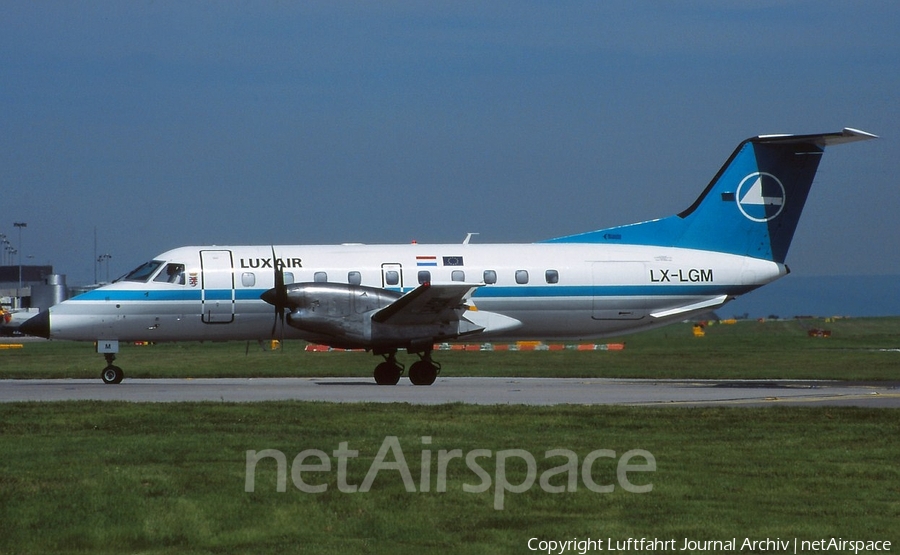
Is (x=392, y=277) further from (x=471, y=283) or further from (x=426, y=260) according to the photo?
(x=471, y=283)

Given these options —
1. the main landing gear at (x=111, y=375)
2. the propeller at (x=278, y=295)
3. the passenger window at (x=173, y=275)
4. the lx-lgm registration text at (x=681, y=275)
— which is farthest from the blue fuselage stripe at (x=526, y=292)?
the main landing gear at (x=111, y=375)

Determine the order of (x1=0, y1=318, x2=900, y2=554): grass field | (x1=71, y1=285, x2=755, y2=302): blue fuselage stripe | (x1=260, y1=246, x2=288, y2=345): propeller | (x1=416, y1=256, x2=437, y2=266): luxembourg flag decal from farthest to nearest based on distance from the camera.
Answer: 1. (x1=416, y1=256, x2=437, y2=266): luxembourg flag decal
2. (x1=71, y1=285, x2=755, y2=302): blue fuselage stripe
3. (x1=260, y1=246, x2=288, y2=345): propeller
4. (x1=0, y1=318, x2=900, y2=554): grass field

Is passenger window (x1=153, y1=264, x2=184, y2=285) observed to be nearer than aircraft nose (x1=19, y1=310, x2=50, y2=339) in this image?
No

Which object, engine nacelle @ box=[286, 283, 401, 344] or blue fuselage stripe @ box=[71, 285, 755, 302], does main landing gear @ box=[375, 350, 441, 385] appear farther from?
blue fuselage stripe @ box=[71, 285, 755, 302]

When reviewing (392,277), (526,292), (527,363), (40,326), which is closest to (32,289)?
(527,363)

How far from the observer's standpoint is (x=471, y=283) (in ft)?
87.0

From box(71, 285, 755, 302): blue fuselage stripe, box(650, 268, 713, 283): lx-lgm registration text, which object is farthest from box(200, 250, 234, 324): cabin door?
box(650, 268, 713, 283): lx-lgm registration text

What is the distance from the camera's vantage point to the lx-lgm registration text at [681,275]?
28219 millimetres

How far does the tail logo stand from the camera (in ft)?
94.0

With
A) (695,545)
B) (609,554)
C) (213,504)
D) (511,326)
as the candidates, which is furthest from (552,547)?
(511,326)

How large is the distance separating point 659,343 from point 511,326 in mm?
21578

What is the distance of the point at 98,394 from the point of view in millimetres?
23312

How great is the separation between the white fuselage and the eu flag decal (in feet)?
0.10

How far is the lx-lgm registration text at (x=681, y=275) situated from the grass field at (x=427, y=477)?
8.80 m
